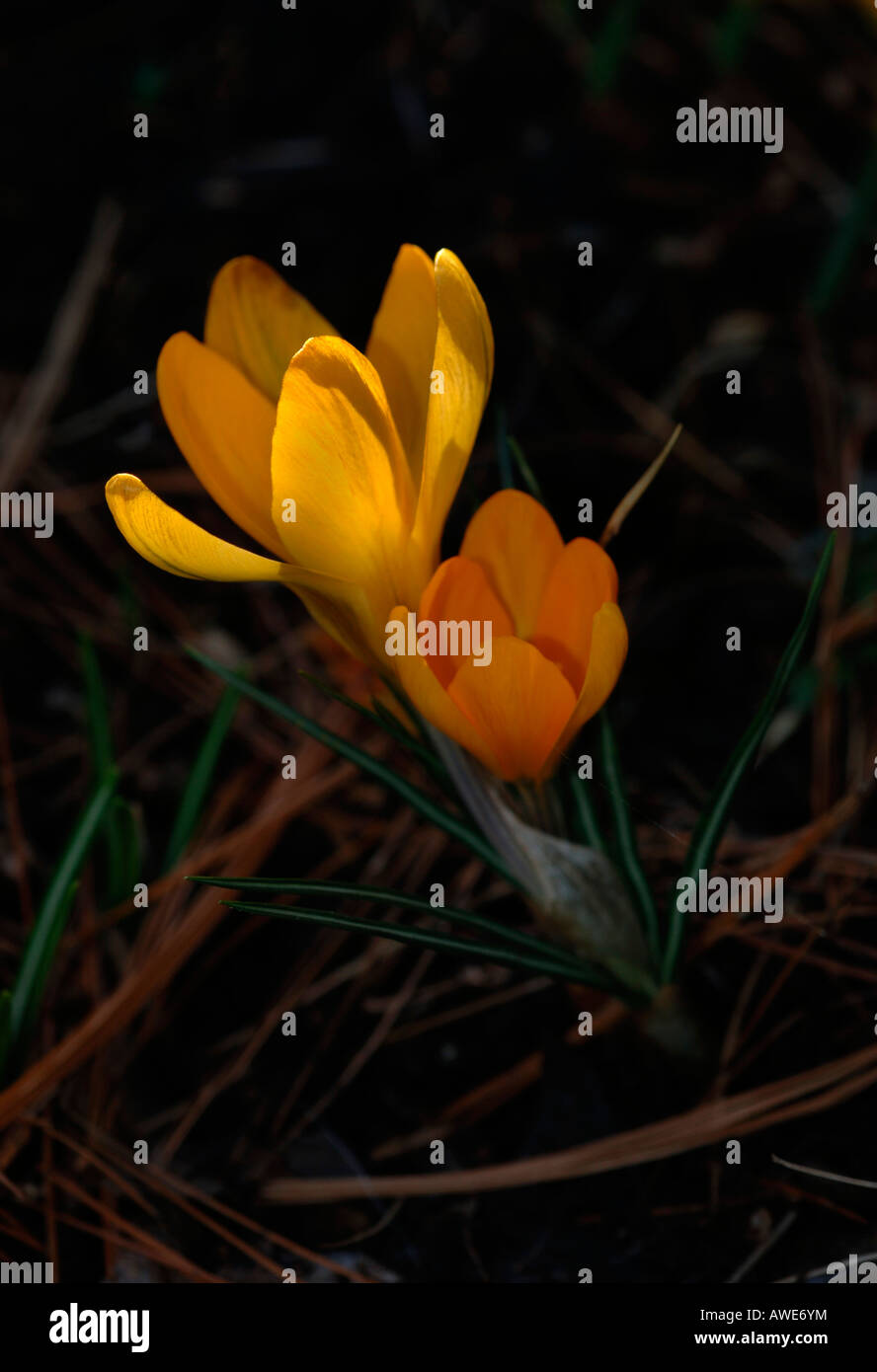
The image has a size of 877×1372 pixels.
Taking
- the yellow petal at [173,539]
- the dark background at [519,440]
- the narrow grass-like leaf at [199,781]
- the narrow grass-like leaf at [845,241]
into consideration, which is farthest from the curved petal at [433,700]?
the narrow grass-like leaf at [845,241]

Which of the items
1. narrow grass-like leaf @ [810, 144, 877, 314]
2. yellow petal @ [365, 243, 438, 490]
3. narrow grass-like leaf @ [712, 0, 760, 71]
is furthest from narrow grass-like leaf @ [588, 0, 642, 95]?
yellow petal @ [365, 243, 438, 490]

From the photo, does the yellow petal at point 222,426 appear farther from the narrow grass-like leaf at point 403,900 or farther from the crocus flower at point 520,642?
the narrow grass-like leaf at point 403,900

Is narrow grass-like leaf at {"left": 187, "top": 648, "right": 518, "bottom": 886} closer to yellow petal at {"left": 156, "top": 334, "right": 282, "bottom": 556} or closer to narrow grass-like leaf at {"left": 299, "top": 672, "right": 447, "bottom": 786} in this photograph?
narrow grass-like leaf at {"left": 299, "top": 672, "right": 447, "bottom": 786}

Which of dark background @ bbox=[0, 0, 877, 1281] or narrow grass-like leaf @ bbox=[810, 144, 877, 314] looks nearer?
dark background @ bbox=[0, 0, 877, 1281]

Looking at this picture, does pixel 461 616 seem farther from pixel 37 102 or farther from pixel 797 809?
pixel 37 102

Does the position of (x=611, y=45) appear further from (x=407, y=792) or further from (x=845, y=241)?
(x=407, y=792)

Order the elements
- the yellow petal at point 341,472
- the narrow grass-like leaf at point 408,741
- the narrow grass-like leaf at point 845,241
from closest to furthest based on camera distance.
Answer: the yellow petal at point 341,472 < the narrow grass-like leaf at point 408,741 < the narrow grass-like leaf at point 845,241
